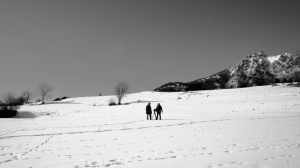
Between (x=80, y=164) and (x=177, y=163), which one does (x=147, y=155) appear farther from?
(x=80, y=164)

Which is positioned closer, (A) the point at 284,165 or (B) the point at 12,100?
(A) the point at 284,165

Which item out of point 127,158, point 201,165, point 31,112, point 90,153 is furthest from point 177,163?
point 31,112

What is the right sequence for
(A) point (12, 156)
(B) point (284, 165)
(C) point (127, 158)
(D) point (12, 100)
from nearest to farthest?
(B) point (284, 165) → (C) point (127, 158) → (A) point (12, 156) → (D) point (12, 100)

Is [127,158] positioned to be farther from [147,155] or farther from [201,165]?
[201,165]

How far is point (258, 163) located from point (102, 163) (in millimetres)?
4514

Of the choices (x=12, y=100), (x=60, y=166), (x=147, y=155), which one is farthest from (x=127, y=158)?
(x=12, y=100)

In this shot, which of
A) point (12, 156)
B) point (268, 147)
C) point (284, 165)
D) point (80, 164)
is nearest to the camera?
point (284, 165)

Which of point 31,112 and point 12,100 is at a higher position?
point 12,100

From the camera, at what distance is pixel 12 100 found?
49.1 meters

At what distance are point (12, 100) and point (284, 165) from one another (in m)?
62.8

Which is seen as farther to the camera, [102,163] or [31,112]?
[31,112]

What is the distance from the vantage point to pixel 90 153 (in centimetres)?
613

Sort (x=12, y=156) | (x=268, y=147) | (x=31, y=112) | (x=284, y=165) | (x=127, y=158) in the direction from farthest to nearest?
(x=31, y=112) < (x=268, y=147) < (x=12, y=156) < (x=127, y=158) < (x=284, y=165)

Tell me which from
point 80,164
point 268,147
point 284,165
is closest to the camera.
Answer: point 284,165
